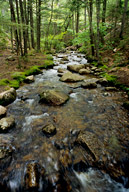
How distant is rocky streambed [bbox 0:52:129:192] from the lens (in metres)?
2.28

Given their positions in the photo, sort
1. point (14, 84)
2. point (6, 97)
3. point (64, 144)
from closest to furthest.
Answer: point (64, 144)
point (6, 97)
point (14, 84)

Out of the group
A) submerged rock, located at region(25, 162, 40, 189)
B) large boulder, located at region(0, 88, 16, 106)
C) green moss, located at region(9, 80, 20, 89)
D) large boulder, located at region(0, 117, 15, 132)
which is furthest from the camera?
green moss, located at region(9, 80, 20, 89)

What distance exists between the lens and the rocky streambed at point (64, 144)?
228 cm

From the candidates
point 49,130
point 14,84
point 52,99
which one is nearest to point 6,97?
point 14,84

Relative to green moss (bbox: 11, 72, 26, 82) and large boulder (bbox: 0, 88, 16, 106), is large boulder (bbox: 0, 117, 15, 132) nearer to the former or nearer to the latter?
large boulder (bbox: 0, 88, 16, 106)

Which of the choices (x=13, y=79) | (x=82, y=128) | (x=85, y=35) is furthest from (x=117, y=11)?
(x=82, y=128)

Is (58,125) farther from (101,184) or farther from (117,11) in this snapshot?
(117,11)

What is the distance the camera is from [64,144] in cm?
310

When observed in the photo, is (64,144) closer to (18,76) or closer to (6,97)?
(6,97)

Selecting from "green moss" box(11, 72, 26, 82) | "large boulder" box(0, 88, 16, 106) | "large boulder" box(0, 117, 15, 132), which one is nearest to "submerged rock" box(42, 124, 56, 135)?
"large boulder" box(0, 117, 15, 132)

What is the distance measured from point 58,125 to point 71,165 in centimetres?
140

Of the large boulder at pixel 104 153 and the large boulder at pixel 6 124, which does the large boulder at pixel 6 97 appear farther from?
the large boulder at pixel 104 153

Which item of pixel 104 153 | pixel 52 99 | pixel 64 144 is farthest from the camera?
pixel 52 99

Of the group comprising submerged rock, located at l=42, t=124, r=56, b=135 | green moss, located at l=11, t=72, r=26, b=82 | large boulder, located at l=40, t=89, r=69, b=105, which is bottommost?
submerged rock, located at l=42, t=124, r=56, b=135
